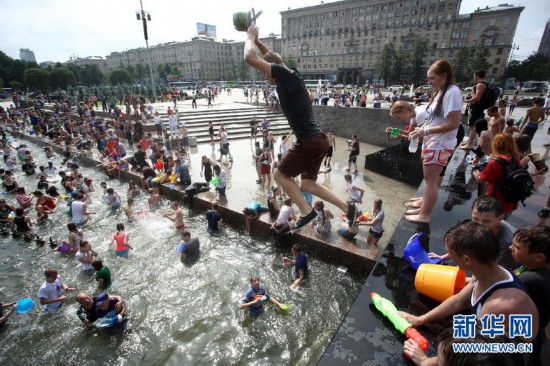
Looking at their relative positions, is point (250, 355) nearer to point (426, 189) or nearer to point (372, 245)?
point (372, 245)

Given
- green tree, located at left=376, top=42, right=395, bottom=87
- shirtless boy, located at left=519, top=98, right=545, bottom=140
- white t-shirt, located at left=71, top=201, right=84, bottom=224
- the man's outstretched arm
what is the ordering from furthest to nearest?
green tree, located at left=376, top=42, right=395, bottom=87 < white t-shirt, located at left=71, top=201, right=84, bottom=224 < shirtless boy, located at left=519, top=98, right=545, bottom=140 < the man's outstretched arm

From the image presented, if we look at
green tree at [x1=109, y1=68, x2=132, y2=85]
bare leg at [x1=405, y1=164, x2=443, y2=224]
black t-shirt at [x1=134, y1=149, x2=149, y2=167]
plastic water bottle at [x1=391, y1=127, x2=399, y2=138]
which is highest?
green tree at [x1=109, y1=68, x2=132, y2=85]

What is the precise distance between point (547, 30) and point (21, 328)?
280 meters

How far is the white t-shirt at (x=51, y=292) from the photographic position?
6301mm

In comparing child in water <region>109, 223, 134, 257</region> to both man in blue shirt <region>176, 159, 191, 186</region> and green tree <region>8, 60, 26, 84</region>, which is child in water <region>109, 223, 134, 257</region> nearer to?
man in blue shirt <region>176, 159, 191, 186</region>

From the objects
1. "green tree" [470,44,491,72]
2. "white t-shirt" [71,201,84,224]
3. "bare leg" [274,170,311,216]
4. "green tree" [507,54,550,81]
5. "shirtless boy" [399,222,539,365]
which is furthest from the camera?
"green tree" [507,54,550,81]

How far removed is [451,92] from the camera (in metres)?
3.03

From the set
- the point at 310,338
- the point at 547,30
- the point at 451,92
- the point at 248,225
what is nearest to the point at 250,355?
the point at 310,338

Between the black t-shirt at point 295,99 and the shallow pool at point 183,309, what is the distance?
13.8 ft

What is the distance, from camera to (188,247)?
779cm

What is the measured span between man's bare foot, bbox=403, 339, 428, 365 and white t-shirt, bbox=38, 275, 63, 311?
7.58 metres

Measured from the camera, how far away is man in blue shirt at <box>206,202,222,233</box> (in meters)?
8.98

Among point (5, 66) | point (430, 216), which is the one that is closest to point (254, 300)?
point (430, 216)

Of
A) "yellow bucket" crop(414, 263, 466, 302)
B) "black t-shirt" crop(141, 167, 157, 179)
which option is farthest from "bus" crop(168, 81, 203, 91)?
"yellow bucket" crop(414, 263, 466, 302)
